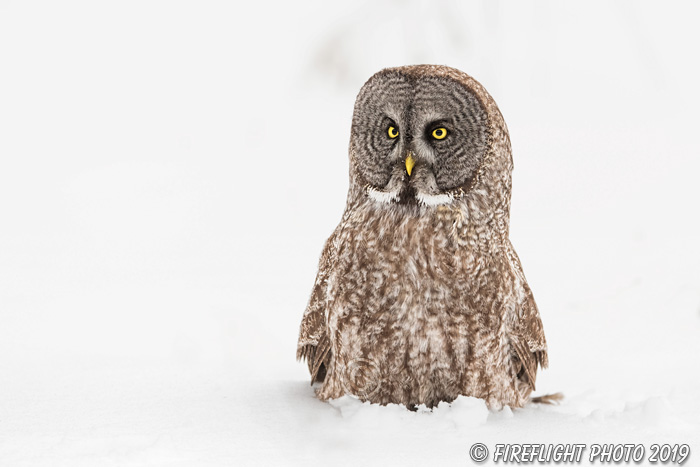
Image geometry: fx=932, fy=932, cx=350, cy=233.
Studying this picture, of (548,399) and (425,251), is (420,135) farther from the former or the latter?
(548,399)

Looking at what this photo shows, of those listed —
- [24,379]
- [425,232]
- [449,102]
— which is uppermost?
[449,102]

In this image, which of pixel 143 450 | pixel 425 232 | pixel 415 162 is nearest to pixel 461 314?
pixel 425 232

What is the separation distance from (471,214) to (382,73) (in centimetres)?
55

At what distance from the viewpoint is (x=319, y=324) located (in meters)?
3.31

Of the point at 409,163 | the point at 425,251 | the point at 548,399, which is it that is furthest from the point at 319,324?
the point at 548,399

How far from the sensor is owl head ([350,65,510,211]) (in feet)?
9.69

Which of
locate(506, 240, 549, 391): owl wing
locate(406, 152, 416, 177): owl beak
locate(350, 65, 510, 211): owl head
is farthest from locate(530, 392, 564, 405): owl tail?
locate(406, 152, 416, 177): owl beak

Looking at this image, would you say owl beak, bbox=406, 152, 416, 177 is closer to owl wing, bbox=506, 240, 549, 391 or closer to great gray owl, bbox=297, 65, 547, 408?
great gray owl, bbox=297, 65, 547, 408

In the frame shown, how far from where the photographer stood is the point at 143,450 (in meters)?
2.64

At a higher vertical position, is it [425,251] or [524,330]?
[425,251]

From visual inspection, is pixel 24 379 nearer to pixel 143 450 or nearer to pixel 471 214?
pixel 143 450

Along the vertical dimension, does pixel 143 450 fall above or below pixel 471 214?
below

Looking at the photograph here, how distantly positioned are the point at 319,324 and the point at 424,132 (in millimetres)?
809

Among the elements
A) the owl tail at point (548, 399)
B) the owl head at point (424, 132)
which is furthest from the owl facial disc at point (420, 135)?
the owl tail at point (548, 399)
